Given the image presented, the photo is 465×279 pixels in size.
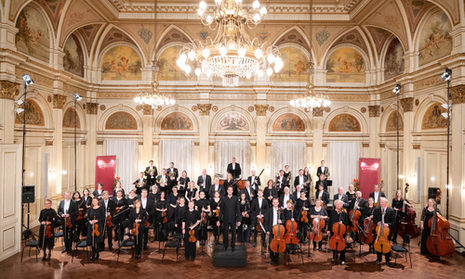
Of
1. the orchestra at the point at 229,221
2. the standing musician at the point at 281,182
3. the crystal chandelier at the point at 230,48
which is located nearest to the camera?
the crystal chandelier at the point at 230,48

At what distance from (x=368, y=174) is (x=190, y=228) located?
8.91m

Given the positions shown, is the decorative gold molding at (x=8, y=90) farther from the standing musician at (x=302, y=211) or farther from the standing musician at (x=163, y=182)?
the standing musician at (x=302, y=211)

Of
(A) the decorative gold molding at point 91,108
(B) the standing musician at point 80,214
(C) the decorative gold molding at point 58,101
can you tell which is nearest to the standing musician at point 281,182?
(B) the standing musician at point 80,214

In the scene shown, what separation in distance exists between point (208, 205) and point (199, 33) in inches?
343

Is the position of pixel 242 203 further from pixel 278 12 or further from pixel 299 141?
pixel 278 12

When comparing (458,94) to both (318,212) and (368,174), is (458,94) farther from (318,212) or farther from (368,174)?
(318,212)

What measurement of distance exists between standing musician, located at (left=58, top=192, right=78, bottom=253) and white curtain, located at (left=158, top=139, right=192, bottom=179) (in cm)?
654

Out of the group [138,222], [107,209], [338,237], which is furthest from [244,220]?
[107,209]

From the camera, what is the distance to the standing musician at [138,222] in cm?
802

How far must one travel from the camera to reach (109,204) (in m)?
8.53

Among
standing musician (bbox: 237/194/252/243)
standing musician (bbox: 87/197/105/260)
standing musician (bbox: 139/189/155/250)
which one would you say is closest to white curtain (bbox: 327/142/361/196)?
standing musician (bbox: 237/194/252/243)

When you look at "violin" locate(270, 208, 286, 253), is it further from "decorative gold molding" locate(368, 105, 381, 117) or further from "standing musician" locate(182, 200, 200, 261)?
"decorative gold molding" locate(368, 105, 381, 117)

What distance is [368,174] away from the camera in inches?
522

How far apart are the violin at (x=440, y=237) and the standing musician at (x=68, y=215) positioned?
9722mm
